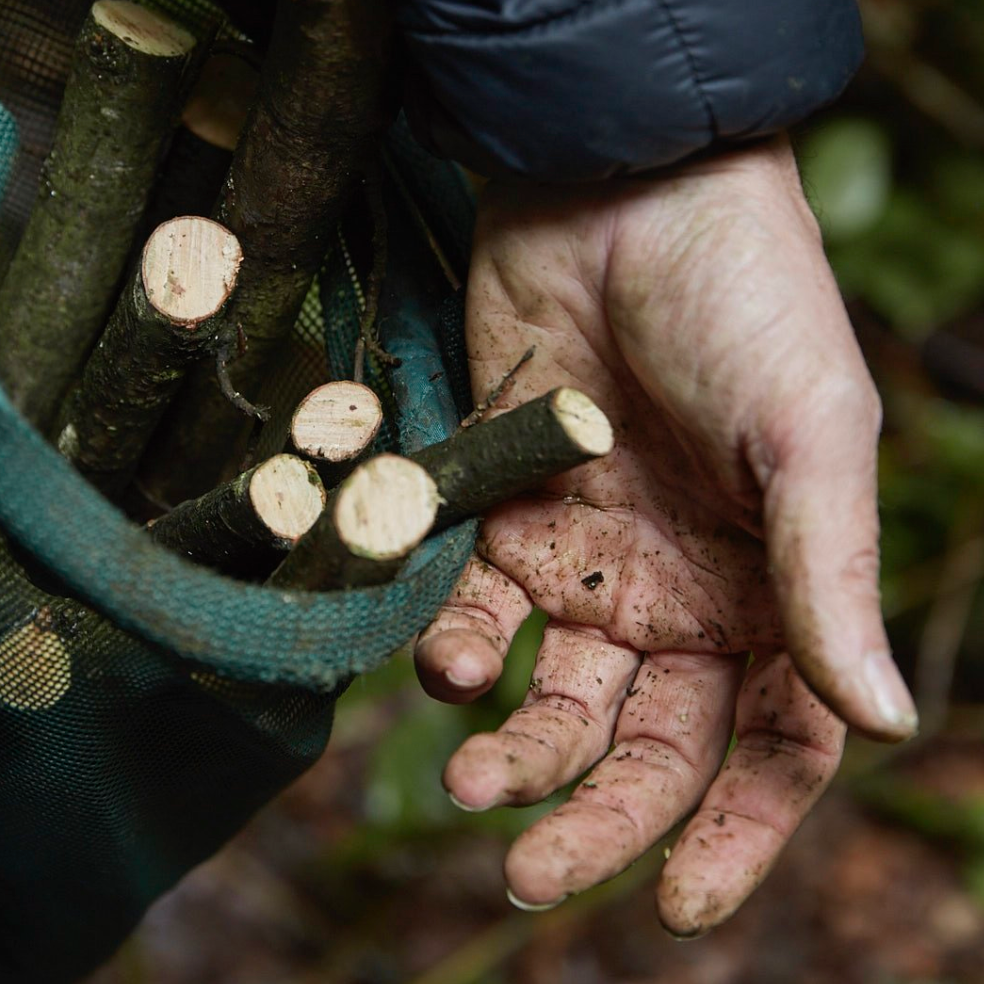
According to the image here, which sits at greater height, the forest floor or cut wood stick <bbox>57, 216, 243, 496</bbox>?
cut wood stick <bbox>57, 216, 243, 496</bbox>

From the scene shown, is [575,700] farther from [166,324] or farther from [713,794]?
[166,324]

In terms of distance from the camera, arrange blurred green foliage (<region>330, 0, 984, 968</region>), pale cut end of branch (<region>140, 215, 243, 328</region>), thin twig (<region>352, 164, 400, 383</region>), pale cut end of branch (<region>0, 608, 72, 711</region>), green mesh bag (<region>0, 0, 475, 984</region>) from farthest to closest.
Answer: blurred green foliage (<region>330, 0, 984, 968</region>) → thin twig (<region>352, 164, 400, 383</region>) → pale cut end of branch (<region>140, 215, 243, 328</region>) → pale cut end of branch (<region>0, 608, 72, 711</region>) → green mesh bag (<region>0, 0, 475, 984</region>)

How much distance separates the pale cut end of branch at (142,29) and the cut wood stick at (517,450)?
508 millimetres

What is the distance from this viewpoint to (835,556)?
0.81m

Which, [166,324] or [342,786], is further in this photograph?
[342,786]

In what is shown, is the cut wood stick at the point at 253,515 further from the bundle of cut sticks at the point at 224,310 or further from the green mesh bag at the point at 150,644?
the green mesh bag at the point at 150,644

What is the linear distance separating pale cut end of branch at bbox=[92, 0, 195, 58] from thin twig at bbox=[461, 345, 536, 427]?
47 centimetres

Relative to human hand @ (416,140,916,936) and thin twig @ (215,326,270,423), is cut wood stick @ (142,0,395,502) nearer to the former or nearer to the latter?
thin twig @ (215,326,270,423)

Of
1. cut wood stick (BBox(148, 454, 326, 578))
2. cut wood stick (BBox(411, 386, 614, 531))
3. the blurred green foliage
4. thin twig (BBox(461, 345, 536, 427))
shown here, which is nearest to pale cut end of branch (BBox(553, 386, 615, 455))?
cut wood stick (BBox(411, 386, 614, 531))

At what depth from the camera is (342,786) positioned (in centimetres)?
223

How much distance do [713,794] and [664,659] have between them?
159 mm

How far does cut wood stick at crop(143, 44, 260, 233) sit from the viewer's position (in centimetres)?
Answer: 117

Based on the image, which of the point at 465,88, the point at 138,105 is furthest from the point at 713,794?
the point at 138,105

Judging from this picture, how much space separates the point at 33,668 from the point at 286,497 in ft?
0.86
